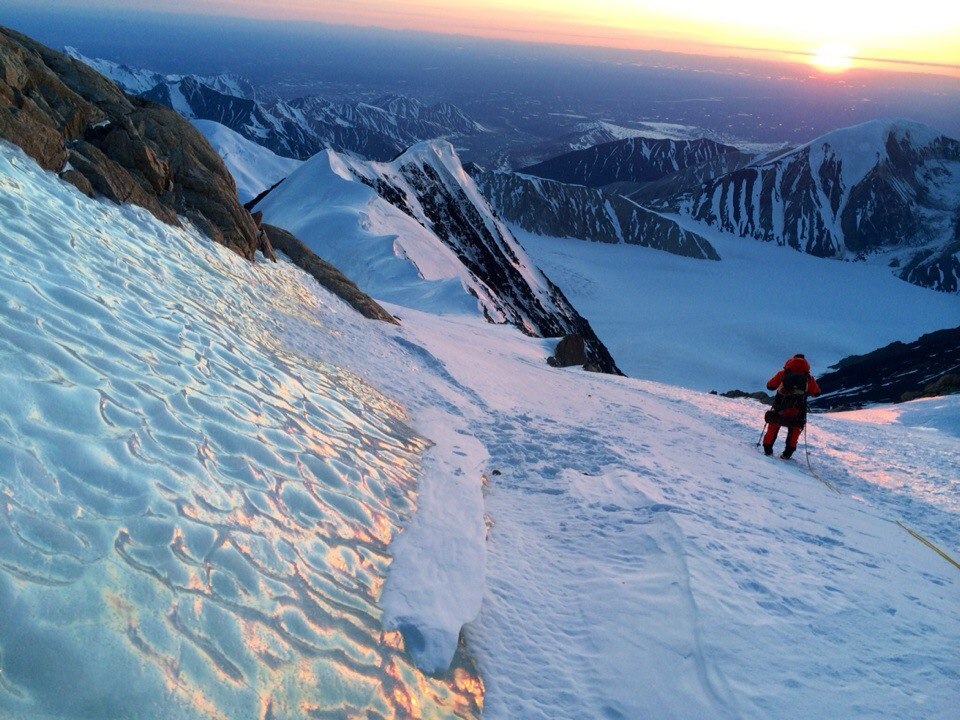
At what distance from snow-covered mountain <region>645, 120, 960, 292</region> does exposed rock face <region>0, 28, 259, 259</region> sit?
179113 mm

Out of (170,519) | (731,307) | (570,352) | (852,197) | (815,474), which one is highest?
(852,197)

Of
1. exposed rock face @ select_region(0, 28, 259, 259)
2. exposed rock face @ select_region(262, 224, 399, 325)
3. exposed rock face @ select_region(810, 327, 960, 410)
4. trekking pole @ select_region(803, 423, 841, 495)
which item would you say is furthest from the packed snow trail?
exposed rock face @ select_region(810, 327, 960, 410)

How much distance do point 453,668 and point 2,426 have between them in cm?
406

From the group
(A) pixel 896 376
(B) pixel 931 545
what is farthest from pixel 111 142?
(A) pixel 896 376

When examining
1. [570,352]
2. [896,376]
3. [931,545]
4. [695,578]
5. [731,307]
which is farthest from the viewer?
[731,307]

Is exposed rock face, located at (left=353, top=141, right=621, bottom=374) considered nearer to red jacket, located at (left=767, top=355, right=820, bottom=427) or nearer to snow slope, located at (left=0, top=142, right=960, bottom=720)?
red jacket, located at (left=767, top=355, right=820, bottom=427)

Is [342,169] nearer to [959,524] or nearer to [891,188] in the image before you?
[959,524]

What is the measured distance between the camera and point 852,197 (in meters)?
176

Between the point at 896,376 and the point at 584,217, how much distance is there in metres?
108

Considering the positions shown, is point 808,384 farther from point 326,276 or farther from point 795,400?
point 326,276

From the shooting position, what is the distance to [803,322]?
96625mm

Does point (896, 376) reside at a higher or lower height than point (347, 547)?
lower

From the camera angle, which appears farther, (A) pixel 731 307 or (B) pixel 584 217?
(B) pixel 584 217

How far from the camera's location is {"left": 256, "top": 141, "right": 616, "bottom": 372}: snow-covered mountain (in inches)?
1422
